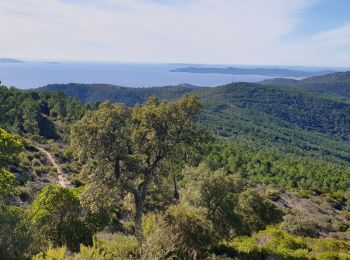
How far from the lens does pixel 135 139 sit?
61.1ft

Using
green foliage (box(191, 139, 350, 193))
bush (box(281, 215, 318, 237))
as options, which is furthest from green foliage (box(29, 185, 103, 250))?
green foliage (box(191, 139, 350, 193))

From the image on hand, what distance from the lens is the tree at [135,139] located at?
1794 cm

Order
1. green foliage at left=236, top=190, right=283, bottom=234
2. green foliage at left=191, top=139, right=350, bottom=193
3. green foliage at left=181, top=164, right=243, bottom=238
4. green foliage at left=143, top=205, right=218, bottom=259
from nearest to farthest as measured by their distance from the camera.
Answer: green foliage at left=143, top=205, right=218, bottom=259
green foliage at left=181, top=164, right=243, bottom=238
green foliage at left=236, top=190, right=283, bottom=234
green foliage at left=191, top=139, right=350, bottom=193

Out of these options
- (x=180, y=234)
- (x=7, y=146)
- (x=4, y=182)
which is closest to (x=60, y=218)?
(x=4, y=182)

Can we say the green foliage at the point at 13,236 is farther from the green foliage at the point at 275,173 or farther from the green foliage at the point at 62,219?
the green foliage at the point at 275,173

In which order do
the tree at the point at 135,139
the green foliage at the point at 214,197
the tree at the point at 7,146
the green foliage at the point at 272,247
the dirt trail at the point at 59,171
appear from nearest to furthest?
the tree at the point at 7,146, the tree at the point at 135,139, the green foliage at the point at 272,247, the green foliage at the point at 214,197, the dirt trail at the point at 59,171

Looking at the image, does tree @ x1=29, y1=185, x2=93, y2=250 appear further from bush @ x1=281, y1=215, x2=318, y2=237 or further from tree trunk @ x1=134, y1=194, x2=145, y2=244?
bush @ x1=281, y1=215, x2=318, y2=237

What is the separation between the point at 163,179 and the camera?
67.5 feet

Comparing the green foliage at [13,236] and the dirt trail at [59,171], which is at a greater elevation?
the green foliage at [13,236]

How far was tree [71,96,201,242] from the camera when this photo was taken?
58.9 feet

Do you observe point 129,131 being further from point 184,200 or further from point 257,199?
point 257,199

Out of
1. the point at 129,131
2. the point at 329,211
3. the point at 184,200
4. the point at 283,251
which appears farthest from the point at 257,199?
the point at 329,211

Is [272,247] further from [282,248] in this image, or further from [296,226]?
[296,226]

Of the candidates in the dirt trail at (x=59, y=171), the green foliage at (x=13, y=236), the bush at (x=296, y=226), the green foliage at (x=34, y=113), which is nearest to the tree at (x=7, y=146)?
the green foliage at (x=13, y=236)
